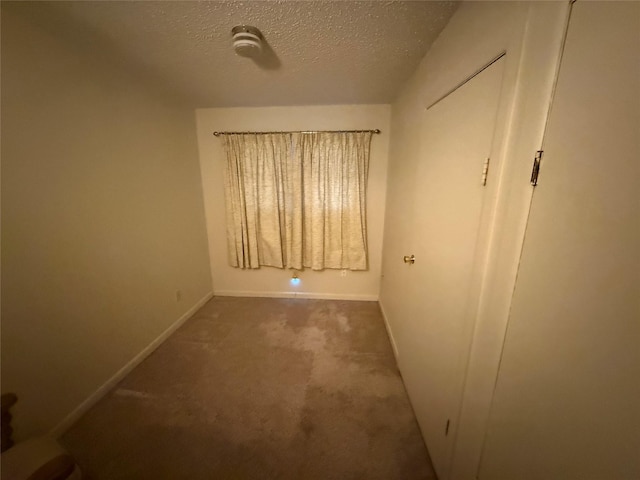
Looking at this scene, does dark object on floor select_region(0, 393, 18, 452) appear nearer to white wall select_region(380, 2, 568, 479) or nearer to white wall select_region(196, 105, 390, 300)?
white wall select_region(380, 2, 568, 479)

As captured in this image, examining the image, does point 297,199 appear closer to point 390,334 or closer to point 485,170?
point 390,334

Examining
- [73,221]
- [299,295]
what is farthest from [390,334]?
[73,221]

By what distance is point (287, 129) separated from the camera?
2.44 meters

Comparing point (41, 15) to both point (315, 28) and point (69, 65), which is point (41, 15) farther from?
point (315, 28)

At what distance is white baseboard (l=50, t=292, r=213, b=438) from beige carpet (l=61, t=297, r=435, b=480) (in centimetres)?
5

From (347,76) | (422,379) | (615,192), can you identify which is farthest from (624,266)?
(347,76)

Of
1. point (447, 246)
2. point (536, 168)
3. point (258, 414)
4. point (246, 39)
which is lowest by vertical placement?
point (258, 414)

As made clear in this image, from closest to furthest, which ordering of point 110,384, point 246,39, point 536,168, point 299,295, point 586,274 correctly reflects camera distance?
point 586,274
point 536,168
point 246,39
point 110,384
point 299,295

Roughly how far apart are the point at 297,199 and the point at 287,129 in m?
0.77

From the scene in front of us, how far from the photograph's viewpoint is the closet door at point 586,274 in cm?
40

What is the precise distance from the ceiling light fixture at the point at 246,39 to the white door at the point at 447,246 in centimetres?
106

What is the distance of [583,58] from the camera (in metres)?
0.48

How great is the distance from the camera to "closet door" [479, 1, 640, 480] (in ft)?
1.31

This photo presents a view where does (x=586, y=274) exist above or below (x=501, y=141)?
below
